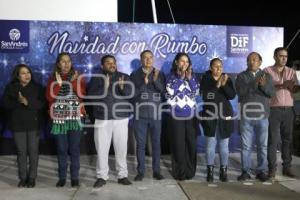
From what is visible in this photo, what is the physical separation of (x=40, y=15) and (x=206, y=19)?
20.6 m

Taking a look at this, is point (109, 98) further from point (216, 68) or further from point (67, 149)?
point (216, 68)

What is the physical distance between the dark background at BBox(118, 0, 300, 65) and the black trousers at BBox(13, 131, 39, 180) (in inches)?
842

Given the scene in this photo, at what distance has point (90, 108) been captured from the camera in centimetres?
682

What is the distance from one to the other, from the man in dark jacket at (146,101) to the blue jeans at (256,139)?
46.1 inches

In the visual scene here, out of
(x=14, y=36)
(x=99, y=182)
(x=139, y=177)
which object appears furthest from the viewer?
(x=14, y=36)

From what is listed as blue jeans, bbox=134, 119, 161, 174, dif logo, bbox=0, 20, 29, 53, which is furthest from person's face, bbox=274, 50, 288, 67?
dif logo, bbox=0, 20, 29, 53

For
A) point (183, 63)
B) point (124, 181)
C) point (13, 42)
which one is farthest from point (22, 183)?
point (13, 42)

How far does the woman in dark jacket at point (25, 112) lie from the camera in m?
5.99

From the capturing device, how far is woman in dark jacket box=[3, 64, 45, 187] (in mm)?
5992

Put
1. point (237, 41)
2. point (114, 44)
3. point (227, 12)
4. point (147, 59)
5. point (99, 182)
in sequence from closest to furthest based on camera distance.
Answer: point (99, 182) → point (147, 59) → point (114, 44) → point (237, 41) → point (227, 12)

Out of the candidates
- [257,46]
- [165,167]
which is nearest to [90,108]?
[165,167]

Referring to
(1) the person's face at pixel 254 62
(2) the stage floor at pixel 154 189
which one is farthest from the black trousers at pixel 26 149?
(1) the person's face at pixel 254 62

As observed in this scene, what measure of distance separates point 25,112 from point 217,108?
2500mm

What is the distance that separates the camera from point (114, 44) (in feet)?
26.2
